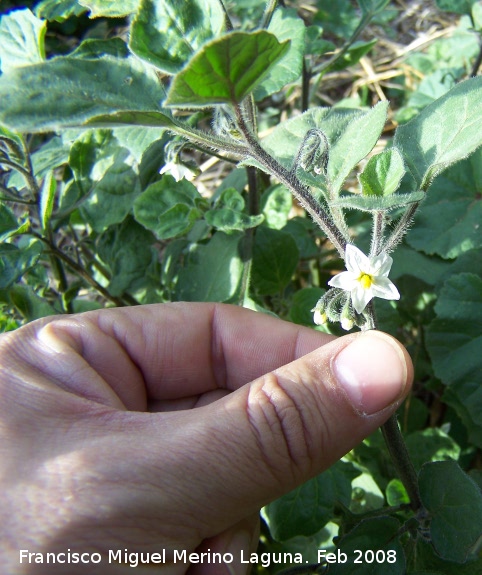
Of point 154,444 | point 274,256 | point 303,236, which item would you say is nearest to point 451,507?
point 154,444

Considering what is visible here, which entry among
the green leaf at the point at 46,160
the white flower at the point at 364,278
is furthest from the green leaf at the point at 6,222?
the white flower at the point at 364,278

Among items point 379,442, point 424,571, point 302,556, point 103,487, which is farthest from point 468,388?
point 103,487

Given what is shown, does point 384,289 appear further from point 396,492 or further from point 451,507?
point 396,492

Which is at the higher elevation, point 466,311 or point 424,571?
point 466,311

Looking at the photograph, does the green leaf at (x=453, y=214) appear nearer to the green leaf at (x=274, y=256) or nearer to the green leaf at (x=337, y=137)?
the green leaf at (x=274, y=256)

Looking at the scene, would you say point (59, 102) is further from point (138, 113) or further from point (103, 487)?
point (103, 487)

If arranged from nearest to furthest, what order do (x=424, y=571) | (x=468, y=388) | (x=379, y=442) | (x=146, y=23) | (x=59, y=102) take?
(x=59, y=102), (x=146, y=23), (x=424, y=571), (x=468, y=388), (x=379, y=442)

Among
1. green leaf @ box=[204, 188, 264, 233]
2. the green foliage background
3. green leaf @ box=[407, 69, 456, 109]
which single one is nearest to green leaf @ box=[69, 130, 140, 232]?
the green foliage background
